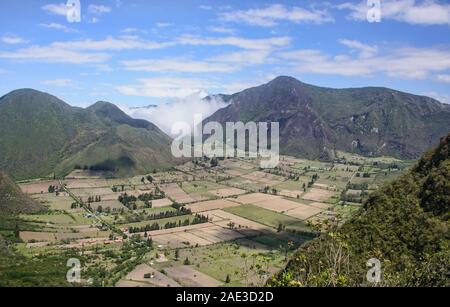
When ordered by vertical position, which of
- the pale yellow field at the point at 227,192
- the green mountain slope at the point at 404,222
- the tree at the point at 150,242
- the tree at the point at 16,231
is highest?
the green mountain slope at the point at 404,222

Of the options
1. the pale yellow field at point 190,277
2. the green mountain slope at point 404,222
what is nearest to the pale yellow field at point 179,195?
the pale yellow field at point 190,277

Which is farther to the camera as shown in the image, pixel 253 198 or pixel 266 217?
pixel 253 198

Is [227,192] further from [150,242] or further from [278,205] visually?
[150,242]

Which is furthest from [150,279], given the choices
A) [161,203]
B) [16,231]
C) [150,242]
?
[161,203]

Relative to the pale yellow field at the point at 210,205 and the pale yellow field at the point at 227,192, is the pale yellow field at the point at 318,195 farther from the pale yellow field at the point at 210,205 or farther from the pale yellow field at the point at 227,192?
the pale yellow field at the point at 210,205

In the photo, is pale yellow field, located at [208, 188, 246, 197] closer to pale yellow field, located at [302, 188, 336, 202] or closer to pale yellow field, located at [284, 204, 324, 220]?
pale yellow field, located at [302, 188, 336, 202]

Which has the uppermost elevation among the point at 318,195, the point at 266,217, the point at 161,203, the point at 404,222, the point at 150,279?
the point at 404,222

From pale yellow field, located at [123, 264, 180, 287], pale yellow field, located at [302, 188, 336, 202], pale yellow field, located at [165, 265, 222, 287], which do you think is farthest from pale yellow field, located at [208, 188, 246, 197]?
pale yellow field, located at [123, 264, 180, 287]

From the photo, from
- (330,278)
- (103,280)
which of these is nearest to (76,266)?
(103,280)

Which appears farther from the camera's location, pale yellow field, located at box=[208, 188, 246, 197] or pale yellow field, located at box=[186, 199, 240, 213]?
pale yellow field, located at box=[208, 188, 246, 197]

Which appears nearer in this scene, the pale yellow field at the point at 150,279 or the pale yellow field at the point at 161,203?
the pale yellow field at the point at 150,279

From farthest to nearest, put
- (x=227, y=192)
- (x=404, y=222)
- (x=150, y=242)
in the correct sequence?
1. (x=227, y=192)
2. (x=150, y=242)
3. (x=404, y=222)

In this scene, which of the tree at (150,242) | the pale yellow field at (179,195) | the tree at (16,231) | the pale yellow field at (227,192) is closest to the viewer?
the tree at (150,242)
